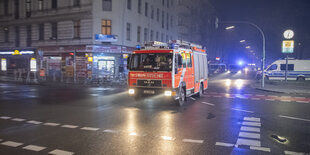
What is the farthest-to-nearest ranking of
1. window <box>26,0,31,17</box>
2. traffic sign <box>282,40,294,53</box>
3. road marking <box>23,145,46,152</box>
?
window <box>26,0,31,17</box>
traffic sign <box>282,40,294,53</box>
road marking <box>23,145,46,152</box>

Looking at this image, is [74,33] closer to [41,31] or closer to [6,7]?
[41,31]

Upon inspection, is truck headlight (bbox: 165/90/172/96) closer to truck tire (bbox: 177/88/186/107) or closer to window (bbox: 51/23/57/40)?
truck tire (bbox: 177/88/186/107)

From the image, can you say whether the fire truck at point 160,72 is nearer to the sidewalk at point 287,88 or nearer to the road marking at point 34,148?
the road marking at point 34,148

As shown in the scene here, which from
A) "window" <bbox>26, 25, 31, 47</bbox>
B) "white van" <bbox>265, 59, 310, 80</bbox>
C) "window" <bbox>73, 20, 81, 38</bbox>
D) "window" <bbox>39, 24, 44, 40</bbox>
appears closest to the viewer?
"window" <bbox>73, 20, 81, 38</bbox>

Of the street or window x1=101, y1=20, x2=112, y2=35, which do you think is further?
window x1=101, y1=20, x2=112, y2=35

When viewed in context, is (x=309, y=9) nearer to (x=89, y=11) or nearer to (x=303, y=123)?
(x=89, y=11)

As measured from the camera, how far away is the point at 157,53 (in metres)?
11.9

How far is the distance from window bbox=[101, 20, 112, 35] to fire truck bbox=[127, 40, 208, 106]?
1750 cm

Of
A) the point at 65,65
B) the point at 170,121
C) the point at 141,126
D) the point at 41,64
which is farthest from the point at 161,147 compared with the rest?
the point at 41,64

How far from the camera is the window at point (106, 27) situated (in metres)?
29.2

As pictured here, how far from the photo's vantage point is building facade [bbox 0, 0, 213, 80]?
2889 centimetres

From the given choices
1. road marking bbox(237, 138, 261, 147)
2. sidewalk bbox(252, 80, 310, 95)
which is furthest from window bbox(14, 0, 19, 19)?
road marking bbox(237, 138, 261, 147)

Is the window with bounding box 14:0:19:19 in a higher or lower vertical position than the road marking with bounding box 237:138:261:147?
higher

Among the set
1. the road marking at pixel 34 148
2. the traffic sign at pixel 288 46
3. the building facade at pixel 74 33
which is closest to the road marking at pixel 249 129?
the road marking at pixel 34 148
